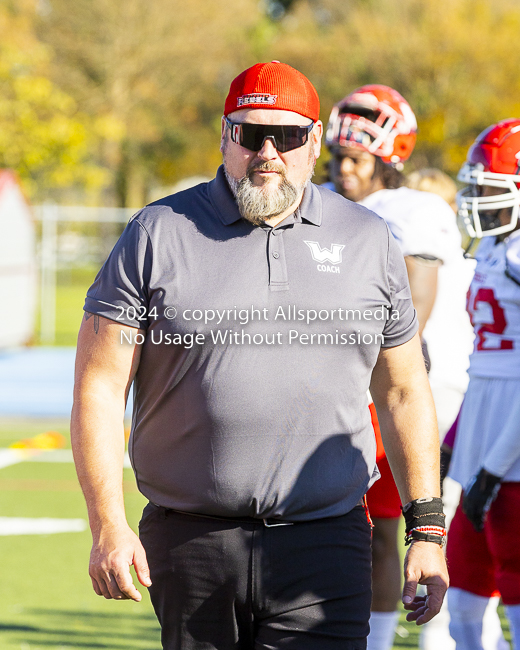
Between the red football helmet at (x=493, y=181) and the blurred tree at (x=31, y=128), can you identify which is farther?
the blurred tree at (x=31, y=128)

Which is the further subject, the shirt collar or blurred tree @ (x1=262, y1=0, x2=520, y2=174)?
blurred tree @ (x1=262, y1=0, x2=520, y2=174)

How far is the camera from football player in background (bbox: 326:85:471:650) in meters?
3.63

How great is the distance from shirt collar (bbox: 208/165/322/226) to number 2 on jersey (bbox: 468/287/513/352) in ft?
3.66

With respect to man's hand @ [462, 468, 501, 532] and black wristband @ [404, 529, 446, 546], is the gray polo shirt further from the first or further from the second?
man's hand @ [462, 468, 501, 532]

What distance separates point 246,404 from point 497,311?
4.74ft

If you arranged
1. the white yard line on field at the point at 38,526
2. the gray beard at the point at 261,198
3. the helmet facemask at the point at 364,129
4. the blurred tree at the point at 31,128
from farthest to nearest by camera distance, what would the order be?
the blurred tree at the point at 31,128 < the white yard line on field at the point at 38,526 < the helmet facemask at the point at 364,129 < the gray beard at the point at 261,198

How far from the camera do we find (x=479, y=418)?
11.7ft

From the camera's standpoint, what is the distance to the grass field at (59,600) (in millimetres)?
4617

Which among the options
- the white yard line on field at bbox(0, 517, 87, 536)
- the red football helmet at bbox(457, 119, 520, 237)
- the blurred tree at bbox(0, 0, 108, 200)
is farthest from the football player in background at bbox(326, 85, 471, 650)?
the blurred tree at bbox(0, 0, 108, 200)

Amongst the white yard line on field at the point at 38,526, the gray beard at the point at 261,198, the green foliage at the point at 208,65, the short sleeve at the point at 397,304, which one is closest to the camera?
the gray beard at the point at 261,198

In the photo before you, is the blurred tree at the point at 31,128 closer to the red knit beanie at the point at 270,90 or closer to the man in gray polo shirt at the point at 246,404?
the red knit beanie at the point at 270,90

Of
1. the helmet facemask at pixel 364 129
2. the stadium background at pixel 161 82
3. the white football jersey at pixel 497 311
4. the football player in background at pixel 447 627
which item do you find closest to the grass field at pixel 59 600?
the football player in background at pixel 447 627

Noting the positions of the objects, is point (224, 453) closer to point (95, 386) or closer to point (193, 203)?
point (95, 386)

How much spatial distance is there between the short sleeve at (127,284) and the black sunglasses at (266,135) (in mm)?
414
